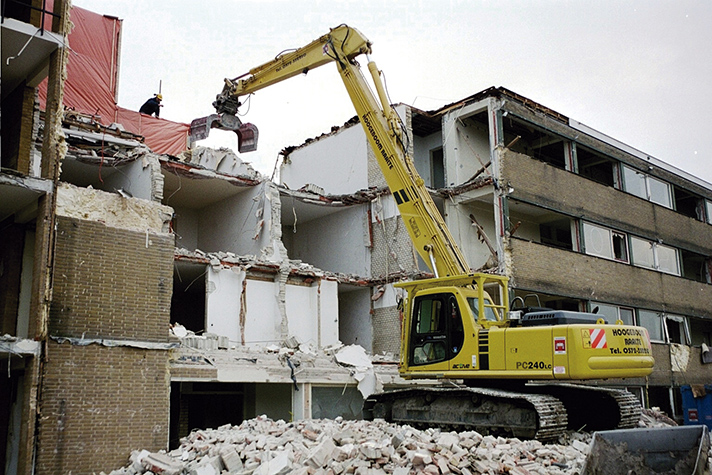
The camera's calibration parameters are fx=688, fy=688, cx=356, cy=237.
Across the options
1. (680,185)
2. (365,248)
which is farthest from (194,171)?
(680,185)

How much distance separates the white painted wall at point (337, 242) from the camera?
22203mm

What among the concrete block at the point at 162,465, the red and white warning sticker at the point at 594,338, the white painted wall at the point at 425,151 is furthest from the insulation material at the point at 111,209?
the white painted wall at the point at 425,151

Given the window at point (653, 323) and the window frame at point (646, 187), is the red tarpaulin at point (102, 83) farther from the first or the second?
the window at point (653, 323)

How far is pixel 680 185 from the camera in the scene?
28.5m

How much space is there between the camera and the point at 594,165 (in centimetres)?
2744

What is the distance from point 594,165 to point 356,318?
1232 centimetres

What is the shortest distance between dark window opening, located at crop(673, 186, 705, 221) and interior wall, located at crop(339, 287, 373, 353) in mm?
15308

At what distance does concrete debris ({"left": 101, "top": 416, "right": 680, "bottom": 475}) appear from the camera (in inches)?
334

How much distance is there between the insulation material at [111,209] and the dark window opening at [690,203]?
2318cm

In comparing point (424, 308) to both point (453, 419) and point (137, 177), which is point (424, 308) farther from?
point (137, 177)

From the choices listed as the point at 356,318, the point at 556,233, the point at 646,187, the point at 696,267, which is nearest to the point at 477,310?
the point at 356,318

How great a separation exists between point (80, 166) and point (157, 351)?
6.95 m

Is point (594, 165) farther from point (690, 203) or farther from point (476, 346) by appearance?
point (476, 346)

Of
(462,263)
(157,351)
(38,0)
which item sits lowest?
(157,351)
